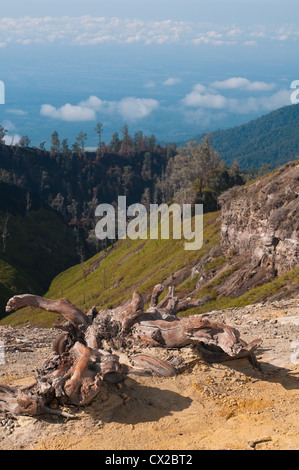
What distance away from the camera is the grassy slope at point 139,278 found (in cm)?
5753

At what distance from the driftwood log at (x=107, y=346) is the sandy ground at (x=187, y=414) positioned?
0.50m

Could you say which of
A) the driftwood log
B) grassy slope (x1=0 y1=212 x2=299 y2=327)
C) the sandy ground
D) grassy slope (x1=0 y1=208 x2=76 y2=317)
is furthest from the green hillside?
the sandy ground

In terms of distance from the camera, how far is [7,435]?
14570 mm

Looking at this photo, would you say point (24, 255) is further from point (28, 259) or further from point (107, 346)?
point (107, 346)

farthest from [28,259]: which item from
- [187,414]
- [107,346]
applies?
[187,414]

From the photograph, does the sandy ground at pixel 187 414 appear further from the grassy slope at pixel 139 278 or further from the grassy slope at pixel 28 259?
the grassy slope at pixel 28 259

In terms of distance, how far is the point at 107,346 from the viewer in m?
20.5

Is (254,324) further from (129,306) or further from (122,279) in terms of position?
(122,279)

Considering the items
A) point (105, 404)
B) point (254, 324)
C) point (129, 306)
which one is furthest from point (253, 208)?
point (105, 404)

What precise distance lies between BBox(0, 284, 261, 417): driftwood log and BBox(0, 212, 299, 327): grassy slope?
27.2 meters

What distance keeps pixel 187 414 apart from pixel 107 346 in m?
5.80

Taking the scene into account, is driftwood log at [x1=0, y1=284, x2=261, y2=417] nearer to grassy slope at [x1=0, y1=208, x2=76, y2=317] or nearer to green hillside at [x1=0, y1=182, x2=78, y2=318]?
grassy slope at [x1=0, y1=208, x2=76, y2=317]

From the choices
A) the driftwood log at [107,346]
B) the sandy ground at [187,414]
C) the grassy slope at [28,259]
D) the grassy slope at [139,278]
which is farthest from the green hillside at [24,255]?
the sandy ground at [187,414]

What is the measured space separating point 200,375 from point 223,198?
6280 cm
